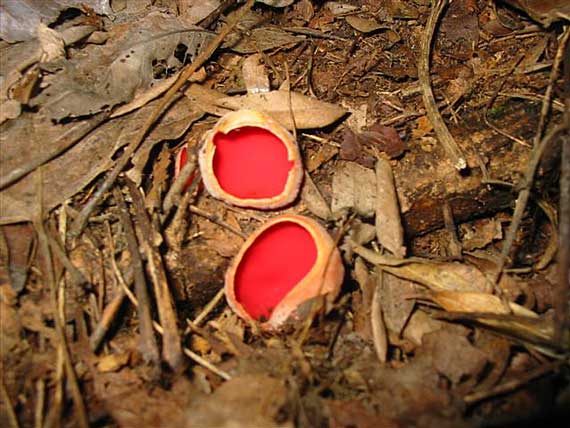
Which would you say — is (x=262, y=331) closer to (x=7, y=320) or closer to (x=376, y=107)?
(x=7, y=320)

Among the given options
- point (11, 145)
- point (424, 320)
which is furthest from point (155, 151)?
point (424, 320)

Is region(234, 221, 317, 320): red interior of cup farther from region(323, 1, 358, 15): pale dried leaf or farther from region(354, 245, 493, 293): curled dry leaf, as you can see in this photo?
region(323, 1, 358, 15): pale dried leaf

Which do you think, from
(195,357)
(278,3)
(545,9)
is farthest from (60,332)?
(545,9)

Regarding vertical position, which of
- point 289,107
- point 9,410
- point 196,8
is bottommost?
point 9,410

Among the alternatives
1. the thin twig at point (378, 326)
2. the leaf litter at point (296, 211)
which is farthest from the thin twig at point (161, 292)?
the thin twig at point (378, 326)

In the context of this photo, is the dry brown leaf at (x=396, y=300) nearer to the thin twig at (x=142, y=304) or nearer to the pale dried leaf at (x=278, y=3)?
the thin twig at (x=142, y=304)

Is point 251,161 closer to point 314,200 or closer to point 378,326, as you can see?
point 314,200
